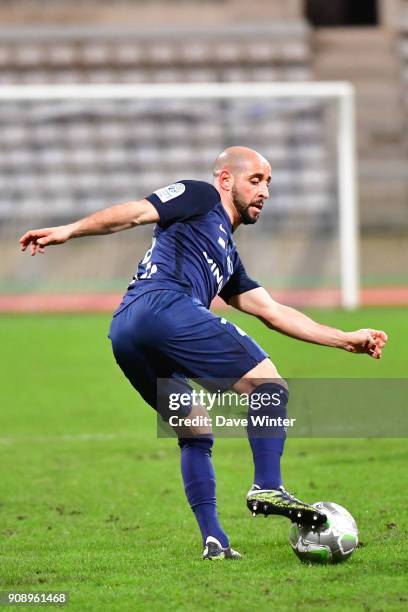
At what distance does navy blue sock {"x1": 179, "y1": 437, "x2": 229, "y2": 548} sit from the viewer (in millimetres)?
5430

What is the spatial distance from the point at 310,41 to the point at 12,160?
34.1ft

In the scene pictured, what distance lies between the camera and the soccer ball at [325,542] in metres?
5.22

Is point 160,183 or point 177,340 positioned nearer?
point 177,340

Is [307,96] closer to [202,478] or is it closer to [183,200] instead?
[183,200]

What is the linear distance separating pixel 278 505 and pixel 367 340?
0.92 metres

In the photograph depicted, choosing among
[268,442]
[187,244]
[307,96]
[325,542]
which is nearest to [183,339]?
[187,244]

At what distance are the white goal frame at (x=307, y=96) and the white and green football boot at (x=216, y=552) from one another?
1389 centimetres

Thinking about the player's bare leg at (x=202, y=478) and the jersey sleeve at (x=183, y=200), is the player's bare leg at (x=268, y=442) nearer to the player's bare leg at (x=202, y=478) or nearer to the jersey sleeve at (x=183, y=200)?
the player's bare leg at (x=202, y=478)

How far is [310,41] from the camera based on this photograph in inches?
1141

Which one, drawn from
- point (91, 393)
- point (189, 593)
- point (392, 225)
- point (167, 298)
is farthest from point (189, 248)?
point (392, 225)

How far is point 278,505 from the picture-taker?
5035mm

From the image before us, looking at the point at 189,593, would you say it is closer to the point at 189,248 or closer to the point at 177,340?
the point at 177,340

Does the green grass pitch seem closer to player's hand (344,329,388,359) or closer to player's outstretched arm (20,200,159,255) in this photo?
player's hand (344,329,388,359)

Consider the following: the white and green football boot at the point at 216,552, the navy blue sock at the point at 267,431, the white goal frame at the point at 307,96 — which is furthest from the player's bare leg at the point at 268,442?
the white goal frame at the point at 307,96
